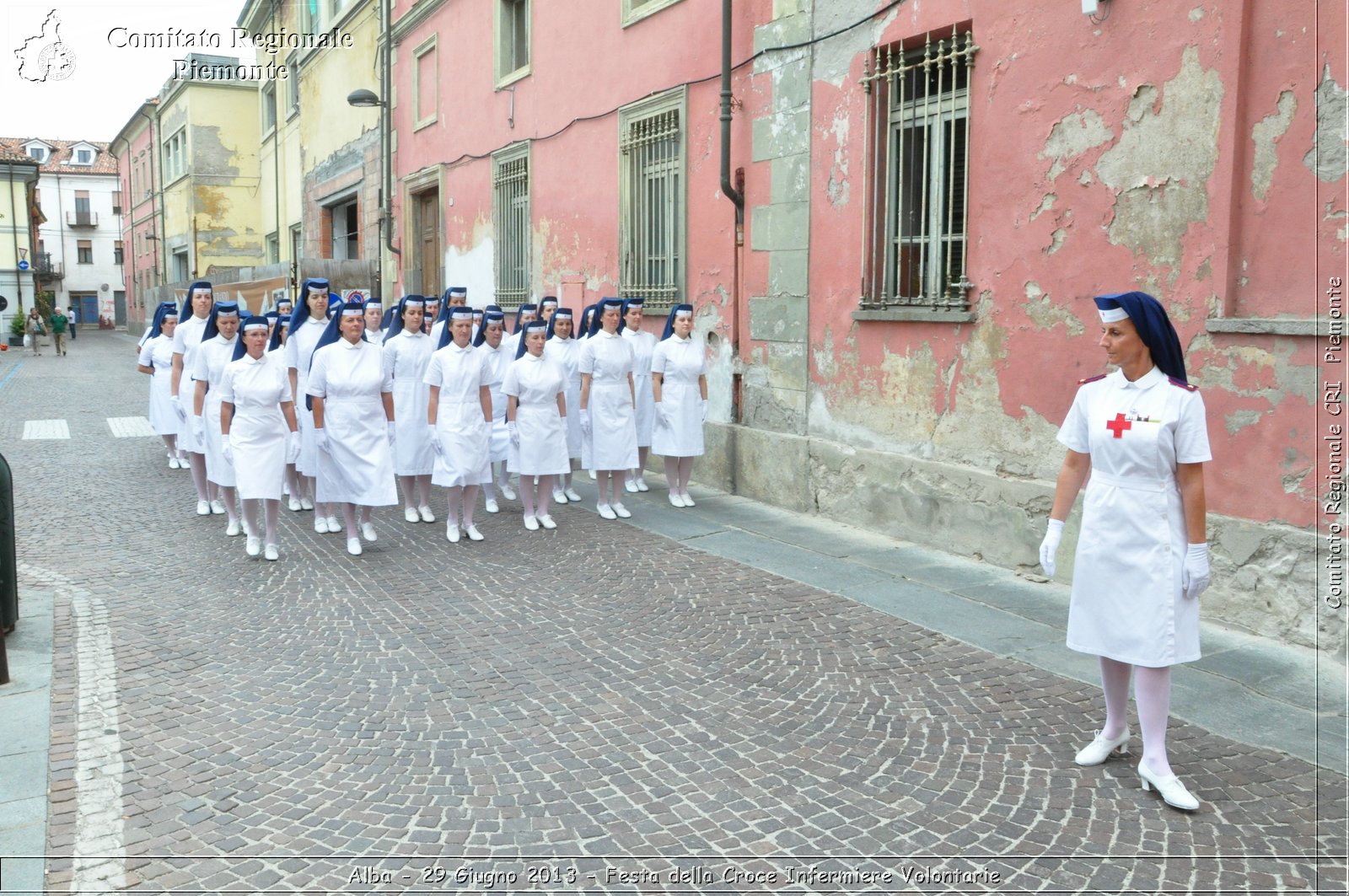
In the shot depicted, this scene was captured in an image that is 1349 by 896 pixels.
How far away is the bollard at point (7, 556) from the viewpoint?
5.81 metres

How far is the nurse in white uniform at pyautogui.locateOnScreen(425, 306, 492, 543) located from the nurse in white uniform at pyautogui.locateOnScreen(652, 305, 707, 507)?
1679 mm

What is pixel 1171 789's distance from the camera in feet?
13.1

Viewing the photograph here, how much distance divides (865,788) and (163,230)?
49.4m

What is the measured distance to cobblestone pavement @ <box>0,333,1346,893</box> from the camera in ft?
11.7

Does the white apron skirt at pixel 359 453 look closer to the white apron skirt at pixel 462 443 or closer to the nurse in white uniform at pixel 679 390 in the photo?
the white apron skirt at pixel 462 443

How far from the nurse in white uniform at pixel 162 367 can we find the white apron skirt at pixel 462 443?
4.30 metres

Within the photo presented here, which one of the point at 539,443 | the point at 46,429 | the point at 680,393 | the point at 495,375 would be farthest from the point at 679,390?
the point at 46,429

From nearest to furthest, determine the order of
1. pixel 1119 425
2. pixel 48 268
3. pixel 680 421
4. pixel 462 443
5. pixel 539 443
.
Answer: pixel 1119 425 → pixel 462 443 → pixel 539 443 → pixel 680 421 → pixel 48 268

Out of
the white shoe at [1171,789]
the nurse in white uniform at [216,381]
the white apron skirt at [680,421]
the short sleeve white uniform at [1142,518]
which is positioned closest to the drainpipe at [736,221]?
the white apron skirt at [680,421]

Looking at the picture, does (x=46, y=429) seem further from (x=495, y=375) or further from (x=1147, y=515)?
(x=1147, y=515)

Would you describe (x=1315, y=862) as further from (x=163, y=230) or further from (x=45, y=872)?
(x=163, y=230)

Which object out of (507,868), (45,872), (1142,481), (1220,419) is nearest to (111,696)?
(45,872)

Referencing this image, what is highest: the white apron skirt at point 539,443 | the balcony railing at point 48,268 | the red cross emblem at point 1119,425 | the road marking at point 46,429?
the balcony railing at point 48,268

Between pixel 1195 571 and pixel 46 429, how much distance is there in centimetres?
1621
